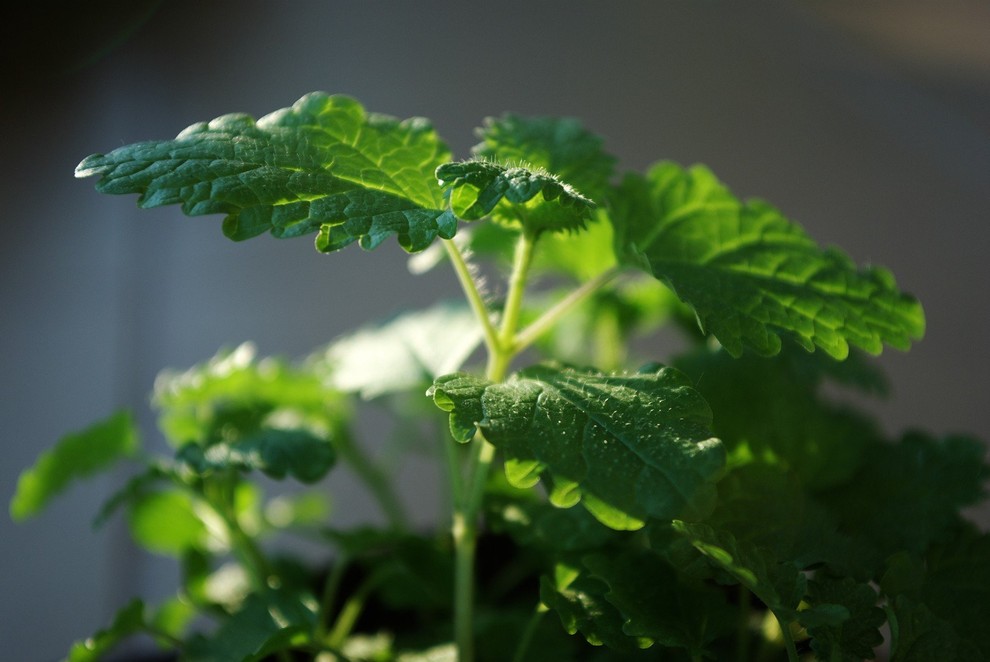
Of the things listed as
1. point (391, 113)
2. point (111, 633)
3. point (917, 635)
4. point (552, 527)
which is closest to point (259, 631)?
point (111, 633)

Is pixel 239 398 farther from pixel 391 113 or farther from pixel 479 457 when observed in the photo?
pixel 391 113

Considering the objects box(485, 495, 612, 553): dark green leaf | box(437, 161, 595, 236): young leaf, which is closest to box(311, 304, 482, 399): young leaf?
box(485, 495, 612, 553): dark green leaf

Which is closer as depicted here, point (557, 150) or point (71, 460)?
point (557, 150)

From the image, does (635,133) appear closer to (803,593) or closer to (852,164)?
(852,164)

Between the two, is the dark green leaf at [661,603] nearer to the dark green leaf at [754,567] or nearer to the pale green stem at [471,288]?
the dark green leaf at [754,567]

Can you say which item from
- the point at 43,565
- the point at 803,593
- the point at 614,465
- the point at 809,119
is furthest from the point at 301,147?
the point at 809,119

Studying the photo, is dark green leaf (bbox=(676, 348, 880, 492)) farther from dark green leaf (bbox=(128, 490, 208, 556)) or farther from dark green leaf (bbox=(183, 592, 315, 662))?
dark green leaf (bbox=(128, 490, 208, 556))
